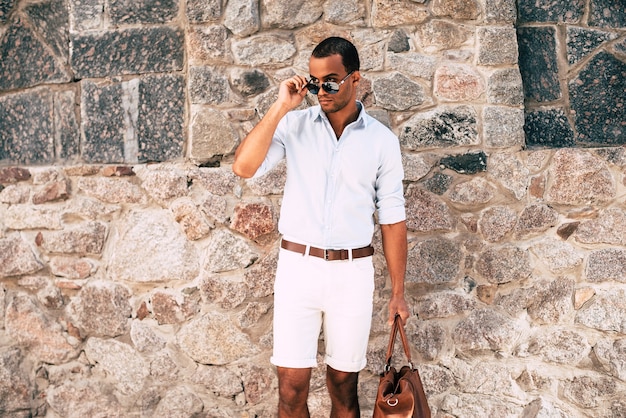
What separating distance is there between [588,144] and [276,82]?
68.7 inches

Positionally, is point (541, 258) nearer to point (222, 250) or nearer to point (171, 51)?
point (222, 250)

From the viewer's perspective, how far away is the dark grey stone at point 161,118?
125 inches

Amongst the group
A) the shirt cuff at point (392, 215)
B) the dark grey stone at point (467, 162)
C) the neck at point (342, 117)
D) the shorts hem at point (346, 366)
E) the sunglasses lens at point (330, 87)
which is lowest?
the shorts hem at point (346, 366)

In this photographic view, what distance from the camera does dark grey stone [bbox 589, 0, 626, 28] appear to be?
3.41 meters

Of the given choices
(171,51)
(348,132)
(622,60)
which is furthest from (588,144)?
(171,51)

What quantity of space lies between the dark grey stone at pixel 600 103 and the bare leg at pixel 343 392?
187 cm

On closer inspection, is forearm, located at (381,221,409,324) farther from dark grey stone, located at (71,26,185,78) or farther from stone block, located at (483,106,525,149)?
dark grey stone, located at (71,26,185,78)

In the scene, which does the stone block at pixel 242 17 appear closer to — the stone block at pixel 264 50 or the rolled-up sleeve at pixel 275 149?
the stone block at pixel 264 50

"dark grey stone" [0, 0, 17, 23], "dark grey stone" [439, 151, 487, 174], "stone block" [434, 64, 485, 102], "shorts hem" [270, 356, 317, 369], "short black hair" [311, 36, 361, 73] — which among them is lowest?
"shorts hem" [270, 356, 317, 369]

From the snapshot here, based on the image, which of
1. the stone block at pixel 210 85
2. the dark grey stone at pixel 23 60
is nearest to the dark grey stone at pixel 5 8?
the dark grey stone at pixel 23 60

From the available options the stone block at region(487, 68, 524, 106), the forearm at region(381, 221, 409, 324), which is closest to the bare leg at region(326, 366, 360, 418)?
the forearm at region(381, 221, 409, 324)

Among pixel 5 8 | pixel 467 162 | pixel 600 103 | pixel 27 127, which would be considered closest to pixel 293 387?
pixel 467 162

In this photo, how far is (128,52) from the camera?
10.5 ft

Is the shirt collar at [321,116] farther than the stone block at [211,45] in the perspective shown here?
No
